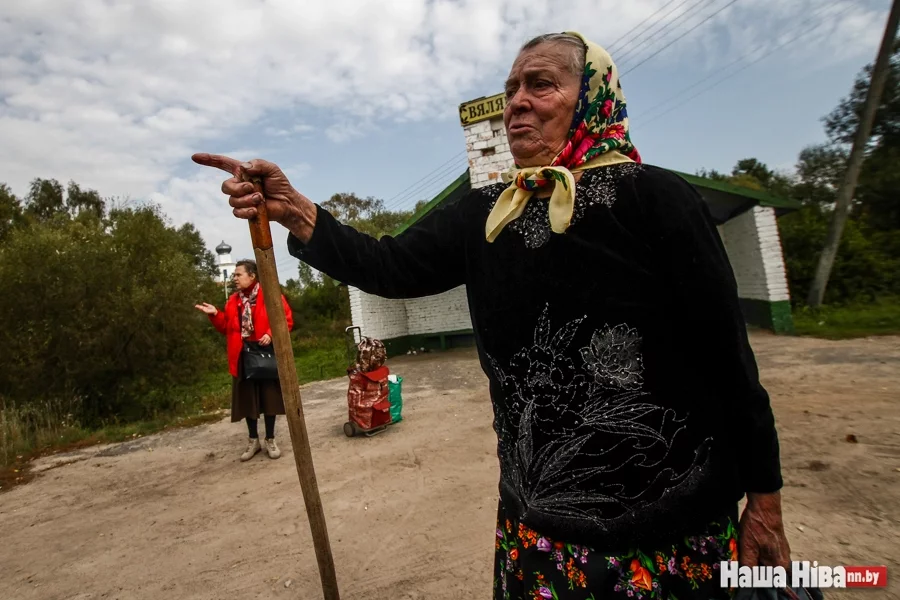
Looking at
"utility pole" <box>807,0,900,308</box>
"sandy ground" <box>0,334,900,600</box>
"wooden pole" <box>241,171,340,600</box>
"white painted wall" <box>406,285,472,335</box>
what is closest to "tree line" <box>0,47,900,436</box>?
"utility pole" <box>807,0,900,308</box>

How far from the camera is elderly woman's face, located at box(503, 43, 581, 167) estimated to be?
4.54 feet

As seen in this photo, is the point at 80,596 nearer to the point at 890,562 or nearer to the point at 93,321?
the point at 890,562

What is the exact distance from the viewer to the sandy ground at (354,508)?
2877 millimetres

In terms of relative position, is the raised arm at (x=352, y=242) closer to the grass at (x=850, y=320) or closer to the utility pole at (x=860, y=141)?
the grass at (x=850, y=320)

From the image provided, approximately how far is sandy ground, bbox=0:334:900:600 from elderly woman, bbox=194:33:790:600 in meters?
1.64

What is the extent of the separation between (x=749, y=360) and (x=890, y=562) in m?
2.21

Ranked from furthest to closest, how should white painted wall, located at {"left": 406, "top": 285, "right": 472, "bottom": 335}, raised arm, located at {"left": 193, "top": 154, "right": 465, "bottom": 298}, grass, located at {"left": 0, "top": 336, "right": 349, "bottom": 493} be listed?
1. white painted wall, located at {"left": 406, "top": 285, "right": 472, "bottom": 335}
2. grass, located at {"left": 0, "top": 336, "right": 349, "bottom": 493}
3. raised arm, located at {"left": 193, "top": 154, "right": 465, "bottom": 298}

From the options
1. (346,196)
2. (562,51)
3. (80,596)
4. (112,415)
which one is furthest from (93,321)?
(346,196)

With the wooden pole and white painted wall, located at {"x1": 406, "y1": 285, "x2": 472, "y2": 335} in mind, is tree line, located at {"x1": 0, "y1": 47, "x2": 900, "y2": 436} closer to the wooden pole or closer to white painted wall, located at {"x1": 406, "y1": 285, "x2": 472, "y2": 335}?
white painted wall, located at {"x1": 406, "y1": 285, "x2": 472, "y2": 335}

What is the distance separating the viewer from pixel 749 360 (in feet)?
3.95

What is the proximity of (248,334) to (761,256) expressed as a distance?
9.13 m

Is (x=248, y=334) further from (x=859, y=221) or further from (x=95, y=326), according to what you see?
(x=859, y=221)

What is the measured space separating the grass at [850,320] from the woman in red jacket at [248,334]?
8.63 meters

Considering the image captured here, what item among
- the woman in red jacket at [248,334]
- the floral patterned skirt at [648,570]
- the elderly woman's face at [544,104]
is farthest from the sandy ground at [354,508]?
the elderly woman's face at [544,104]
